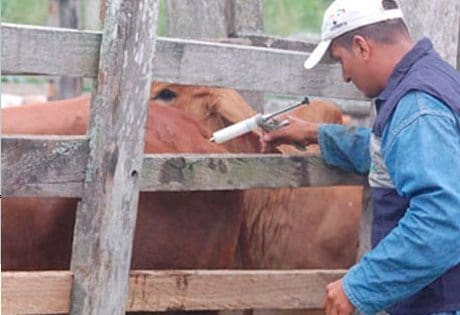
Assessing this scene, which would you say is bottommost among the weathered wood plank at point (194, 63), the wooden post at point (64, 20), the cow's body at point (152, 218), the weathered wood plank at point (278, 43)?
the wooden post at point (64, 20)

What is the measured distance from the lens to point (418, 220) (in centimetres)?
330

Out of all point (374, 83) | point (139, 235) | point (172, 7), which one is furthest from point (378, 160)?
point (172, 7)

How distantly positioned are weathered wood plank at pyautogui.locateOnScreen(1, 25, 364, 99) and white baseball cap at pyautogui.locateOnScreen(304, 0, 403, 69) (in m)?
0.36

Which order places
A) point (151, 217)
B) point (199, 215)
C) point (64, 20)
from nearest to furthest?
1. point (151, 217)
2. point (199, 215)
3. point (64, 20)

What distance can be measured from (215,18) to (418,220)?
8.45 feet

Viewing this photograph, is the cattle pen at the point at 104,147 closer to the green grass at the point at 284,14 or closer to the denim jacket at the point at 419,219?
the denim jacket at the point at 419,219

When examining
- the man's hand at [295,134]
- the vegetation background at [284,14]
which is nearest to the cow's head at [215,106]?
the man's hand at [295,134]

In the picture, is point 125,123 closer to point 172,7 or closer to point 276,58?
point 276,58

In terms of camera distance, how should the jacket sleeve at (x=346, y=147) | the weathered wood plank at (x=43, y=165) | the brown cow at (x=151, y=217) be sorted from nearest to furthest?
1. the weathered wood plank at (x=43, y=165)
2. the jacket sleeve at (x=346, y=147)
3. the brown cow at (x=151, y=217)

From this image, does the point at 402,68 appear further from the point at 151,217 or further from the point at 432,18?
the point at 151,217

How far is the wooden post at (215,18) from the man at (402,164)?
6.24 feet

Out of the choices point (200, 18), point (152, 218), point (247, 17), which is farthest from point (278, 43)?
point (152, 218)

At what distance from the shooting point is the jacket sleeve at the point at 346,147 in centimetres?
419

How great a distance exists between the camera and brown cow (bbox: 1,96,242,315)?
14.2ft
